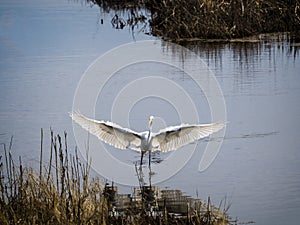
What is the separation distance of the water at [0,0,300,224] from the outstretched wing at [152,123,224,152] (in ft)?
0.81

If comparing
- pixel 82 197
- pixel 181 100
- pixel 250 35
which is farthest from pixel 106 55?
pixel 82 197

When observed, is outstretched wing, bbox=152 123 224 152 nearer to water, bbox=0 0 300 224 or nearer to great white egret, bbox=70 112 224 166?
great white egret, bbox=70 112 224 166

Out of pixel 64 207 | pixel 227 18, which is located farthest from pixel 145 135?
pixel 227 18

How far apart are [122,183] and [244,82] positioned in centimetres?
430

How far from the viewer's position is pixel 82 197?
6113 mm

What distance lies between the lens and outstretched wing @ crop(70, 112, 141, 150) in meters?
8.68

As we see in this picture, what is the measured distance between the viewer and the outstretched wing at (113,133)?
8680mm

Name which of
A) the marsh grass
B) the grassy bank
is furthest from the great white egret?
the grassy bank

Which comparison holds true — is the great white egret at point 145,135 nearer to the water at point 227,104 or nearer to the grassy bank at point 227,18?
the water at point 227,104

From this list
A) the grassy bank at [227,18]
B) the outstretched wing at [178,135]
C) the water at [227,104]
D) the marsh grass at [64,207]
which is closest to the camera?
the marsh grass at [64,207]

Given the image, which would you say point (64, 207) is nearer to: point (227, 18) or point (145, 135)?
point (145, 135)

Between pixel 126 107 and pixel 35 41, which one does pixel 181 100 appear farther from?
pixel 35 41

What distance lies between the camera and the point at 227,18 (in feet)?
49.8

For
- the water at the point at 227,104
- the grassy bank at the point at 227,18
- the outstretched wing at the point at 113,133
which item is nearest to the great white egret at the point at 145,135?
the outstretched wing at the point at 113,133
